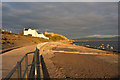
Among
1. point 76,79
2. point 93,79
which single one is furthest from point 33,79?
point 93,79

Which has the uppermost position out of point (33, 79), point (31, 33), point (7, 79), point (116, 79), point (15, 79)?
point (31, 33)

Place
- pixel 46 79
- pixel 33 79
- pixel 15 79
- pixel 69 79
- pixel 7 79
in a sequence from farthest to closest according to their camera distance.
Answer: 1. pixel 69 79
2. pixel 46 79
3. pixel 33 79
4. pixel 15 79
5. pixel 7 79

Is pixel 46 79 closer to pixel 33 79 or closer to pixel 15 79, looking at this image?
pixel 33 79

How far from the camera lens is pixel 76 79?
5930 millimetres

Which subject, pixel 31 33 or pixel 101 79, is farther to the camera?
pixel 31 33

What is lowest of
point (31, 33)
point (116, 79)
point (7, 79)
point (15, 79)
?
point (116, 79)

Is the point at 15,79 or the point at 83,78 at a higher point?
the point at 15,79

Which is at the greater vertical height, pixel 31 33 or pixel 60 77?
pixel 31 33

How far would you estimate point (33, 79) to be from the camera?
4.52 metres

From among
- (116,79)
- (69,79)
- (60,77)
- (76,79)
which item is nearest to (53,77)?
(60,77)

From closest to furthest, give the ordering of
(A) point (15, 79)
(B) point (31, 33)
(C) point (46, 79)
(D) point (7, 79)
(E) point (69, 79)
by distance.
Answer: (D) point (7, 79)
(A) point (15, 79)
(C) point (46, 79)
(E) point (69, 79)
(B) point (31, 33)

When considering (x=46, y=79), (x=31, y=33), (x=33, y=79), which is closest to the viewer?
(x=33, y=79)

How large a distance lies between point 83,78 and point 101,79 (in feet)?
4.19

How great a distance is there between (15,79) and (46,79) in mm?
3629
